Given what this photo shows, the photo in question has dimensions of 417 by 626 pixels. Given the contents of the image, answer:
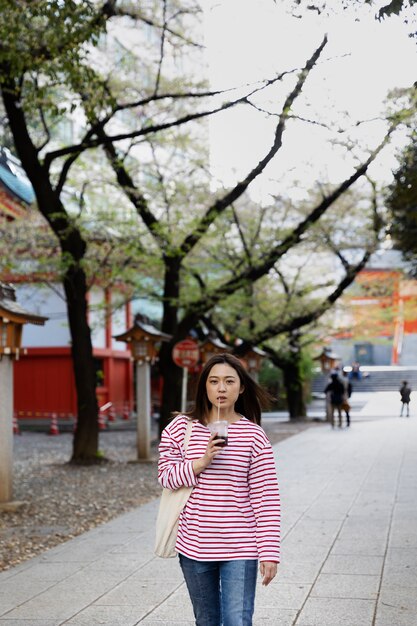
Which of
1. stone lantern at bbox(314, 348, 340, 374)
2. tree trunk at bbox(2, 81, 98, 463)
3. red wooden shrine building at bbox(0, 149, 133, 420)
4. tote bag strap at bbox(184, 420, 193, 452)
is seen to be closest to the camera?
tote bag strap at bbox(184, 420, 193, 452)

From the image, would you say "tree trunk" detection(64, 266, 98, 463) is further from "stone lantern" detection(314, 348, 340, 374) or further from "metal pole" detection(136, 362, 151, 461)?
"stone lantern" detection(314, 348, 340, 374)

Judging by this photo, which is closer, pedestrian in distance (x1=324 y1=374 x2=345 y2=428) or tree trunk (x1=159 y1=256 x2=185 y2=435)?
tree trunk (x1=159 y1=256 x2=185 y2=435)

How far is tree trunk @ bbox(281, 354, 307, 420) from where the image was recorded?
118 ft

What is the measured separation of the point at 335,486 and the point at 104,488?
3791 mm

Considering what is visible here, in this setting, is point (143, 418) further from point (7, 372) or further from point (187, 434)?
point (187, 434)

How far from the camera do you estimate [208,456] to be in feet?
13.1

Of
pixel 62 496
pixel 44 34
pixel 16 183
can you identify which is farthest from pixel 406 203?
pixel 16 183

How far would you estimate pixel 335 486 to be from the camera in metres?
14.1

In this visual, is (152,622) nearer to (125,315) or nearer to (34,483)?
(34,483)

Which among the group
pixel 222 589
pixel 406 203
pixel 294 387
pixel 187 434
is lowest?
pixel 222 589

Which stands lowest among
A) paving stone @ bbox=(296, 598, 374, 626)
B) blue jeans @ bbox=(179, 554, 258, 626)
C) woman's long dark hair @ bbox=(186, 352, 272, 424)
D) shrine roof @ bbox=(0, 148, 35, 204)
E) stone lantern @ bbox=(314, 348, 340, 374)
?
paving stone @ bbox=(296, 598, 374, 626)

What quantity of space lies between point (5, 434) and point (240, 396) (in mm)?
9163

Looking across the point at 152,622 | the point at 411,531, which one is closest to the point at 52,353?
the point at 411,531

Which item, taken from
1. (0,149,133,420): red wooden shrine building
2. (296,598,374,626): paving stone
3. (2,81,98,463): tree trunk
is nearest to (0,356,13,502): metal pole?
(2,81,98,463): tree trunk
